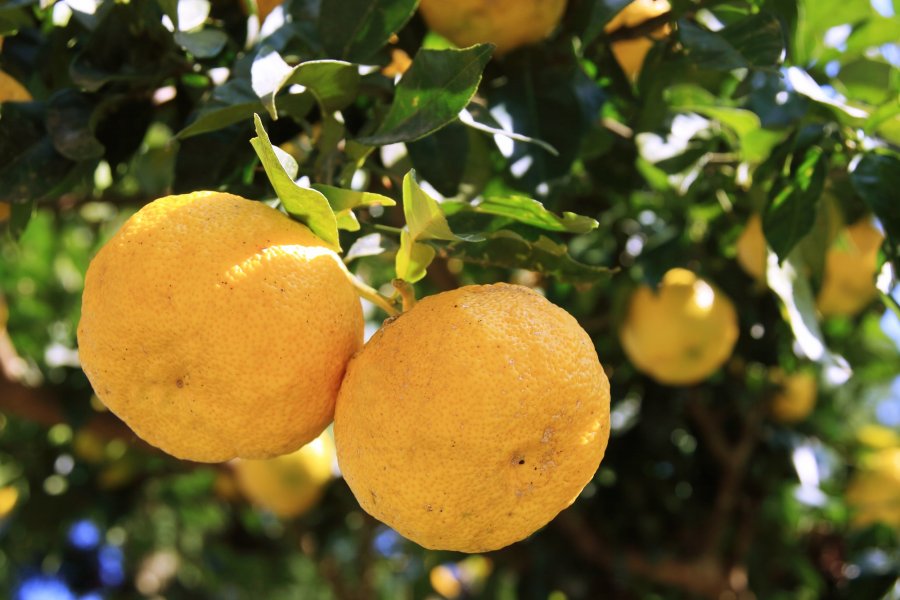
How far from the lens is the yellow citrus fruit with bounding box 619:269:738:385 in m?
1.69

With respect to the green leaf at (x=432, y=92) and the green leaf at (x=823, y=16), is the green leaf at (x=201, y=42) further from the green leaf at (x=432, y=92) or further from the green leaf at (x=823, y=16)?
the green leaf at (x=823, y=16)

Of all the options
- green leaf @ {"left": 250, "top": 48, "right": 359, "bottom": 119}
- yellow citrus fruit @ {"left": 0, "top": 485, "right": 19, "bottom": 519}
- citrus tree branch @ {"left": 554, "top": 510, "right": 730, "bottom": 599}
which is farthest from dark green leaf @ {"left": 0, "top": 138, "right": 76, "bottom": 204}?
yellow citrus fruit @ {"left": 0, "top": 485, "right": 19, "bottom": 519}

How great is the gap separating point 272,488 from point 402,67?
1333 mm

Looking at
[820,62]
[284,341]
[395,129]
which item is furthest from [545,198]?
[820,62]

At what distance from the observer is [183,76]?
1.21m

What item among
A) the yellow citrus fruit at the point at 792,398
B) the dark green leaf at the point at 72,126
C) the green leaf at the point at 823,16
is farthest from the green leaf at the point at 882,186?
the yellow citrus fruit at the point at 792,398

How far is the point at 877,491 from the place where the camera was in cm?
233

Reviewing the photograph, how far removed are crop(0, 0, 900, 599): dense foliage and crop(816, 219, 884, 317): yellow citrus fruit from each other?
0.07 metres

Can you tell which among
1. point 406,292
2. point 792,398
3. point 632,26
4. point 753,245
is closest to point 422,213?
point 406,292

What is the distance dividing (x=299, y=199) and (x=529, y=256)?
281mm

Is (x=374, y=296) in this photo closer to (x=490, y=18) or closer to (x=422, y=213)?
(x=422, y=213)

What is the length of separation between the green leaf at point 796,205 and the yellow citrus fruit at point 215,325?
57cm

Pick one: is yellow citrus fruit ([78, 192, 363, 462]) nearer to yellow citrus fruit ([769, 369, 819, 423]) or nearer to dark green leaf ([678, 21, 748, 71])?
dark green leaf ([678, 21, 748, 71])

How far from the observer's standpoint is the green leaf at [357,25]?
3.35 ft
